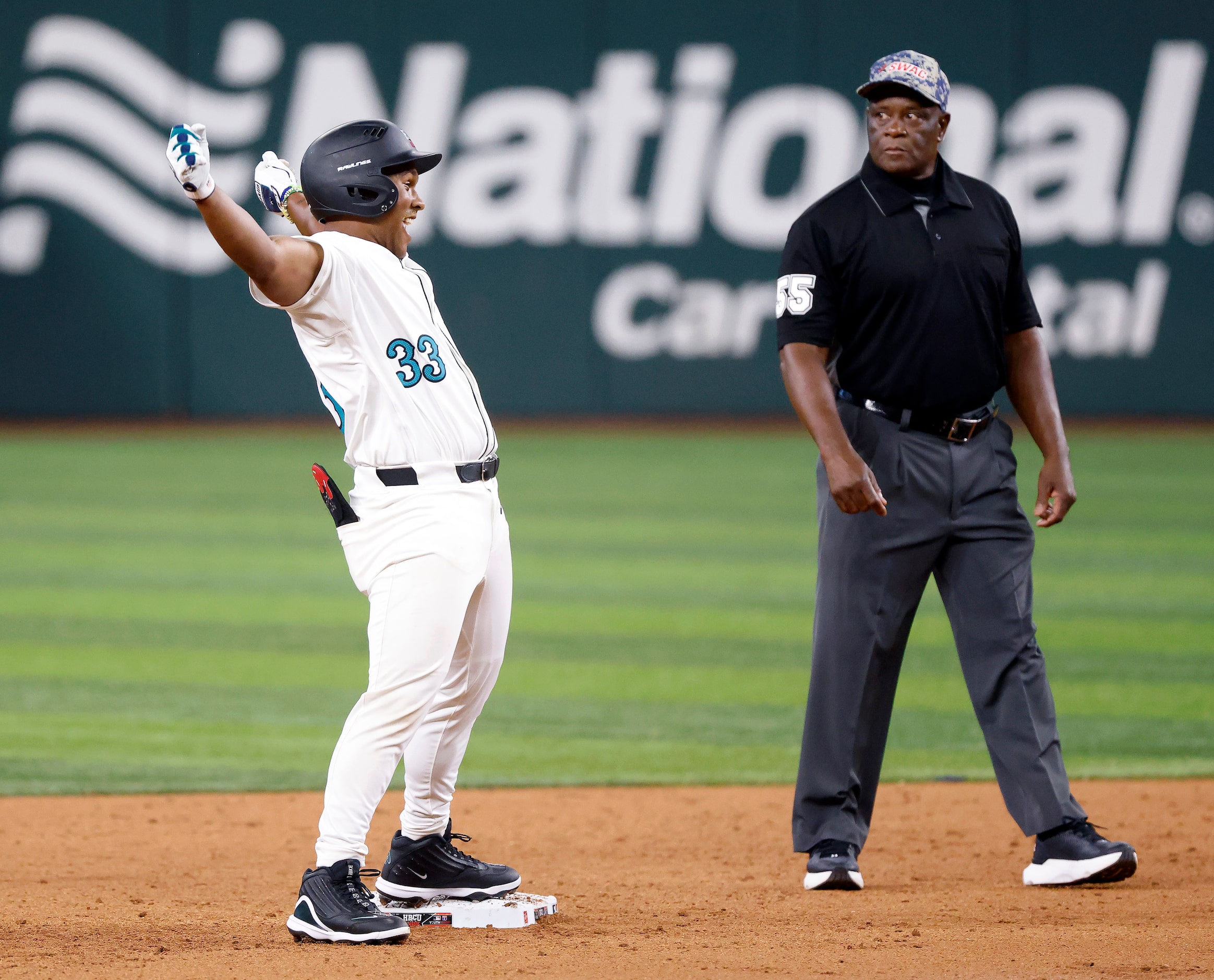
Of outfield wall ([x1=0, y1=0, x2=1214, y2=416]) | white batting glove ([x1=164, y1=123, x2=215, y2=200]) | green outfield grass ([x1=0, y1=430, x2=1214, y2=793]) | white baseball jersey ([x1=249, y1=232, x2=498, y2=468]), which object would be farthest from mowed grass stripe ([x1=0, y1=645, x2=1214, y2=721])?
outfield wall ([x1=0, y1=0, x2=1214, y2=416])

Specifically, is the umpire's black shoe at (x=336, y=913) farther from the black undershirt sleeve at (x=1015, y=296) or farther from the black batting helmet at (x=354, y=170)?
the black undershirt sleeve at (x=1015, y=296)

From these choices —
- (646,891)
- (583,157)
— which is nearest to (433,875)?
(646,891)

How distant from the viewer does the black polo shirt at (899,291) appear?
4.14 m

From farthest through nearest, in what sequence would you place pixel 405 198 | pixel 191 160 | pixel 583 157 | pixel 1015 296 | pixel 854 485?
pixel 583 157 → pixel 1015 296 → pixel 854 485 → pixel 405 198 → pixel 191 160

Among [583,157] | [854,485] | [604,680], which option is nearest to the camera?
[854,485]

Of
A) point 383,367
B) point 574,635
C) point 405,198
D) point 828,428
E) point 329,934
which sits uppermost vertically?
point 405,198

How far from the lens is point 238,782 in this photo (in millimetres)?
5688

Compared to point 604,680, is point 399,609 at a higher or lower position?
higher

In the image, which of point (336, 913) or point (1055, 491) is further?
point (1055, 491)

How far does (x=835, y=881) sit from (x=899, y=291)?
56.9 inches

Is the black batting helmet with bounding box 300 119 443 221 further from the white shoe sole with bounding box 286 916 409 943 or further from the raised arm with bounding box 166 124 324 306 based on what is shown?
the white shoe sole with bounding box 286 916 409 943

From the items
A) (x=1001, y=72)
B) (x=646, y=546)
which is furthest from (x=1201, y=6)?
(x=646, y=546)

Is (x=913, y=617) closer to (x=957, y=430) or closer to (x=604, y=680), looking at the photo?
(x=957, y=430)

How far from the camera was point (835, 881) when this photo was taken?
4.15m
